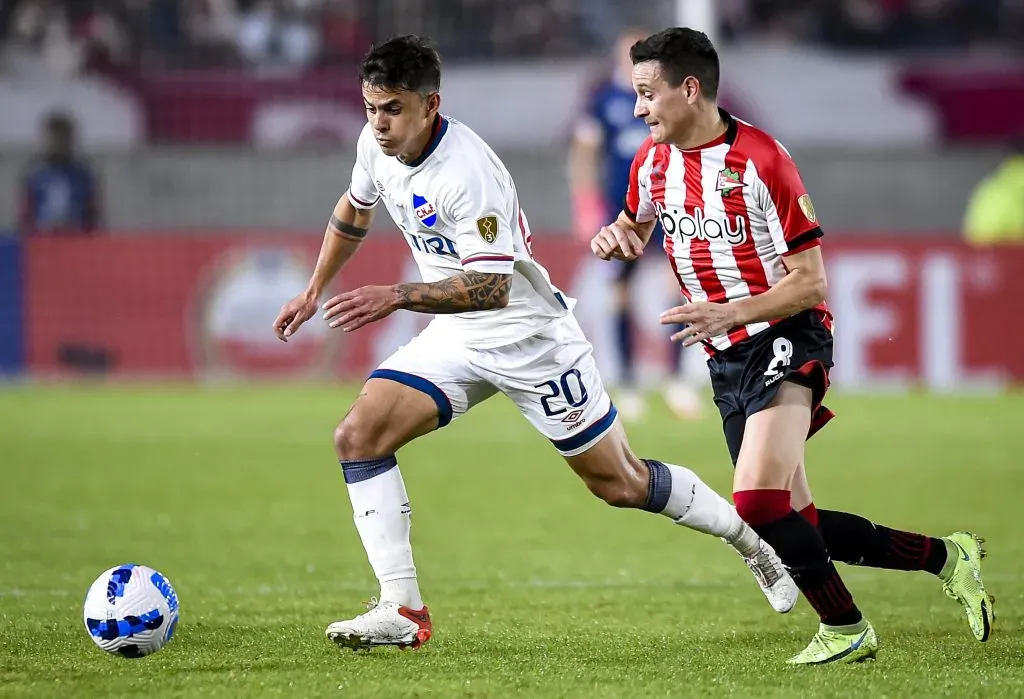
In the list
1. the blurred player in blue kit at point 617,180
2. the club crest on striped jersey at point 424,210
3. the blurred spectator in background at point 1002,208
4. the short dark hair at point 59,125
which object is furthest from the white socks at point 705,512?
the short dark hair at point 59,125

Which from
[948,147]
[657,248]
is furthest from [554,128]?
[657,248]

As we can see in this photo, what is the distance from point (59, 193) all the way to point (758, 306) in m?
13.6

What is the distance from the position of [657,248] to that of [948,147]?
621 centimetres

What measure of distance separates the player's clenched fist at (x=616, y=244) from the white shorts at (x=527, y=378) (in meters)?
0.32

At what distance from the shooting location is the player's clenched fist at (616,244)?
513 cm

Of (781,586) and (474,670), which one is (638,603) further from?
(474,670)

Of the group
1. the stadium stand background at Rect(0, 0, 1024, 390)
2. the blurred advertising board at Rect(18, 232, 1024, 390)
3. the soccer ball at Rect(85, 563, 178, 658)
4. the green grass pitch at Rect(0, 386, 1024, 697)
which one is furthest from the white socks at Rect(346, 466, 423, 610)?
the stadium stand background at Rect(0, 0, 1024, 390)

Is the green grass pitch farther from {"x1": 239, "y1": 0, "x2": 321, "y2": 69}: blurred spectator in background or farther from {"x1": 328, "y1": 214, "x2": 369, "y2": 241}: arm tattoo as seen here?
{"x1": 239, "y1": 0, "x2": 321, "y2": 69}: blurred spectator in background

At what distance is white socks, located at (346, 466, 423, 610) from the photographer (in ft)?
16.5

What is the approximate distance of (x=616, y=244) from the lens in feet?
16.8

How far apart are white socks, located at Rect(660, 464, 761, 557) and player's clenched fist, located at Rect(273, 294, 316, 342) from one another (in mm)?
1369

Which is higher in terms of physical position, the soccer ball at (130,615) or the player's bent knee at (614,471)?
the player's bent knee at (614,471)

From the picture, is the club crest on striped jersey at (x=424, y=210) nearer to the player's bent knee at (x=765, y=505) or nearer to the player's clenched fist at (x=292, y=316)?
the player's clenched fist at (x=292, y=316)

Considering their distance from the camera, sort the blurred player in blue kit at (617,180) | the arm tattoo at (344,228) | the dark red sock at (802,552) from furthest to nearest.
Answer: the blurred player in blue kit at (617,180), the arm tattoo at (344,228), the dark red sock at (802,552)
